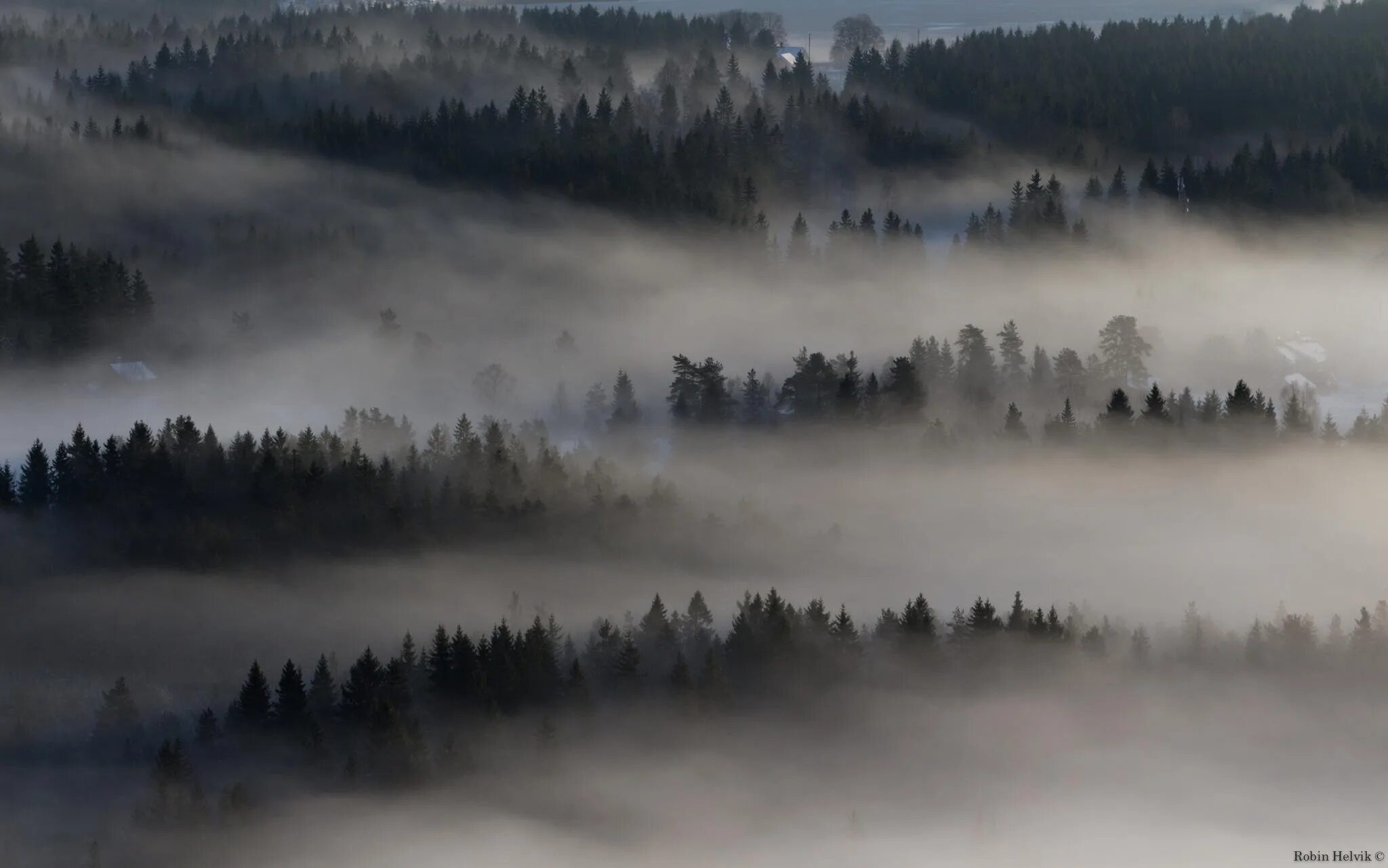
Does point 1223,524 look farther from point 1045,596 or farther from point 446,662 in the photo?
point 446,662

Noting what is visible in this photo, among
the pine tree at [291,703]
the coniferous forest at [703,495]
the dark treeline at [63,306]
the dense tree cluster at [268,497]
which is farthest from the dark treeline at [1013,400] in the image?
the pine tree at [291,703]

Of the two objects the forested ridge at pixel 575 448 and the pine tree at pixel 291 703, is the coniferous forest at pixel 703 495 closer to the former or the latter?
the pine tree at pixel 291 703

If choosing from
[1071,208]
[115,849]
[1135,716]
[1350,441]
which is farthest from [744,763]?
[1071,208]

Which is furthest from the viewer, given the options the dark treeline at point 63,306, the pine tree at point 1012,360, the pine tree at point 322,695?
the dark treeline at point 63,306

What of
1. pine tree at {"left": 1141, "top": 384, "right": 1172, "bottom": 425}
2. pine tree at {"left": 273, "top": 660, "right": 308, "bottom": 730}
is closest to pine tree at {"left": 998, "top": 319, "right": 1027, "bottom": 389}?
pine tree at {"left": 1141, "top": 384, "right": 1172, "bottom": 425}

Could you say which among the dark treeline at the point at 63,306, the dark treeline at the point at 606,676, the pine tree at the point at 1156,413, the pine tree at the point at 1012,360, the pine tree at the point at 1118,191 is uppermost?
the pine tree at the point at 1118,191
